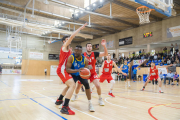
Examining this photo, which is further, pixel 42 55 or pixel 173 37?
pixel 42 55

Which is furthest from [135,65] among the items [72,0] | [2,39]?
[2,39]

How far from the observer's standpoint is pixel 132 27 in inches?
952

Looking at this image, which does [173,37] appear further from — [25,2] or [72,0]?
[25,2]

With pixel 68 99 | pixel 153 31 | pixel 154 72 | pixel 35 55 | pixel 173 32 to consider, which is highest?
pixel 153 31

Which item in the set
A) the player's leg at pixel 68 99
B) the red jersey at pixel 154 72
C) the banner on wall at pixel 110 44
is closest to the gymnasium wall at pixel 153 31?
the banner on wall at pixel 110 44

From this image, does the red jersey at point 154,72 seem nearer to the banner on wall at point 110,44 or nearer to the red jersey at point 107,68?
the red jersey at point 107,68

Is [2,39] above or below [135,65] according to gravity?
above

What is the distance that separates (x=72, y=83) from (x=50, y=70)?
31.1 meters

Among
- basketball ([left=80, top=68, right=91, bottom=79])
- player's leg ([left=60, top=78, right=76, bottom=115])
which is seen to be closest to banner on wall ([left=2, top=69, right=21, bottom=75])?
player's leg ([left=60, top=78, right=76, bottom=115])

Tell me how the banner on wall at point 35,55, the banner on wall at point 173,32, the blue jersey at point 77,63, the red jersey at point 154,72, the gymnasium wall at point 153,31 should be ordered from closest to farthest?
the blue jersey at point 77,63 < the red jersey at point 154,72 < the banner on wall at point 173,32 < the gymnasium wall at point 153,31 < the banner on wall at point 35,55

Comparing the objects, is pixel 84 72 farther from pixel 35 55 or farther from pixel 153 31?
pixel 35 55

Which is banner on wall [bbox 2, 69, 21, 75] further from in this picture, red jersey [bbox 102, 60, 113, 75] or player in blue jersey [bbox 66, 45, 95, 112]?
player in blue jersey [bbox 66, 45, 95, 112]

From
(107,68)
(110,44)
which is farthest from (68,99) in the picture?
(110,44)

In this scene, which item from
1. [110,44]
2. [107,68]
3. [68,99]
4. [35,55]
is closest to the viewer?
[68,99]
